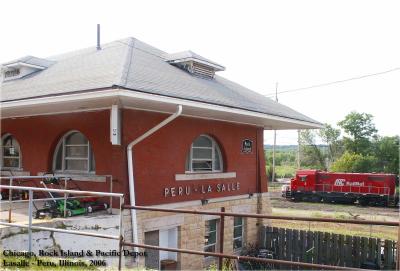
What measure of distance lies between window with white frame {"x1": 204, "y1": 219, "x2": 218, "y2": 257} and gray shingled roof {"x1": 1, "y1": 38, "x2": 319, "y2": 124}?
4.11 meters

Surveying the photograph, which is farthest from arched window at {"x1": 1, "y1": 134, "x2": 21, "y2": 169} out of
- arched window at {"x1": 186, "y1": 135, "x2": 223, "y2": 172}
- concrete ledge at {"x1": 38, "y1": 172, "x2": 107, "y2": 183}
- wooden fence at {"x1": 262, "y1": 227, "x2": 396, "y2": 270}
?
wooden fence at {"x1": 262, "y1": 227, "x2": 396, "y2": 270}

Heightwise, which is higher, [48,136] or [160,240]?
[48,136]

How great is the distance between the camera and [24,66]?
47.3 ft

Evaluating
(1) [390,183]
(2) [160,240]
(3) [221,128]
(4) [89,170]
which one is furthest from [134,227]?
(1) [390,183]

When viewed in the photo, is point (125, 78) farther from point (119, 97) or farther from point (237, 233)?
point (237, 233)

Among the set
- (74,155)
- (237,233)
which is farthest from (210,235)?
(74,155)

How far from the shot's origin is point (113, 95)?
8969 millimetres

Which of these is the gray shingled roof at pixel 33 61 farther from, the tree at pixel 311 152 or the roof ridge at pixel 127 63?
the tree at pixel 311 152

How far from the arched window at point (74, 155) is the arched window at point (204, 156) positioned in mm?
3072

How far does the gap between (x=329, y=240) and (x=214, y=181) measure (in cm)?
512

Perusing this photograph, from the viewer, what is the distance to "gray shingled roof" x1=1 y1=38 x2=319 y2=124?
1009 cm

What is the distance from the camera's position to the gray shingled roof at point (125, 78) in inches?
397

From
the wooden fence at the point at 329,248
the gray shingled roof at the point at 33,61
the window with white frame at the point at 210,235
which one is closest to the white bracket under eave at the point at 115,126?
the window with white frame at the point at 210,235

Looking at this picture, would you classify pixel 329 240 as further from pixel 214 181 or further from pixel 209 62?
pixel 209 62
